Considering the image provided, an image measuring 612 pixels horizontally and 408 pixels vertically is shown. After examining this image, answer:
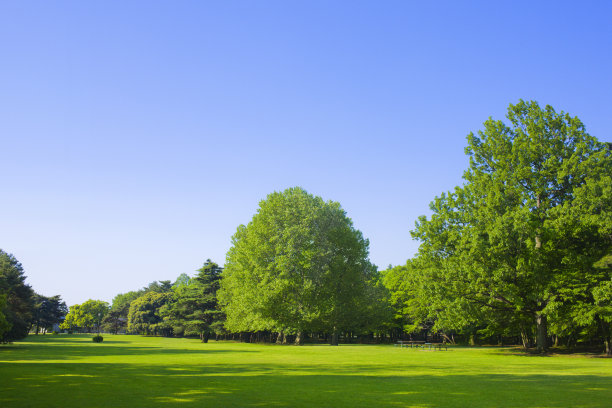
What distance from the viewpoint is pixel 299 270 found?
63.5 meters

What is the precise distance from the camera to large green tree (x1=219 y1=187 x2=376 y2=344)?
61.2 m

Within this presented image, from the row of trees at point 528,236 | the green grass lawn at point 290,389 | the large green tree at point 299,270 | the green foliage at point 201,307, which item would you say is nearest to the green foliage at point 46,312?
the green foliage at point 201,307

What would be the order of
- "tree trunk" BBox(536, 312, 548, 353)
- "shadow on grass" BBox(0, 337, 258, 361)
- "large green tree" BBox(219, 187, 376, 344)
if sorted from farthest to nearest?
"large green tree" BBox(219, 187, 376, 344)
"tree trunk" BBox(536, 312, 548, 353)
"shadow on grass" BBox(0, 337, 258, 361)

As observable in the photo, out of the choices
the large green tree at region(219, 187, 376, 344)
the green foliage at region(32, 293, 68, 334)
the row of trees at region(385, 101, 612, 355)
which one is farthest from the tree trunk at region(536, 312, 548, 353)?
the green foliage at region(32, 293, 68, 334)

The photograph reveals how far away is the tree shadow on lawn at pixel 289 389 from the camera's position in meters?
12.4

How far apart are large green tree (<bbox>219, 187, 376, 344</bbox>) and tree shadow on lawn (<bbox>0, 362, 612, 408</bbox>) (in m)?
40.4

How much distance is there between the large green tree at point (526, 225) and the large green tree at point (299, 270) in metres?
19.8

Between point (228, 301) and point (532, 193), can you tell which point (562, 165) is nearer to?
point (532, 193)

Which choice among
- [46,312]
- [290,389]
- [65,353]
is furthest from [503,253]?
[46,312]

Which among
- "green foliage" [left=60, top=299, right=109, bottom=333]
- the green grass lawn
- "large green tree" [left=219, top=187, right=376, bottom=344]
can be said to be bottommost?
"green foliage" [left=60, top=299, right=109, bottom=333]

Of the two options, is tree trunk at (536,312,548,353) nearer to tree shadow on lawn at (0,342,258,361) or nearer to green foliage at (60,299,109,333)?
tree shadow on lawn at (0,342,258,361)

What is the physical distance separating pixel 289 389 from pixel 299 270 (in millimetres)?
48509

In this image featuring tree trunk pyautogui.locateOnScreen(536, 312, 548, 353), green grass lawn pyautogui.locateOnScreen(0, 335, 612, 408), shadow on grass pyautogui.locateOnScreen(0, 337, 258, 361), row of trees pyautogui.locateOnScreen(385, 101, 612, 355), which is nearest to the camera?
green grass lawn pyautogui.locateOnScreen(0, 335, 612, 408)

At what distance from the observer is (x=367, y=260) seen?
71.9 meters
